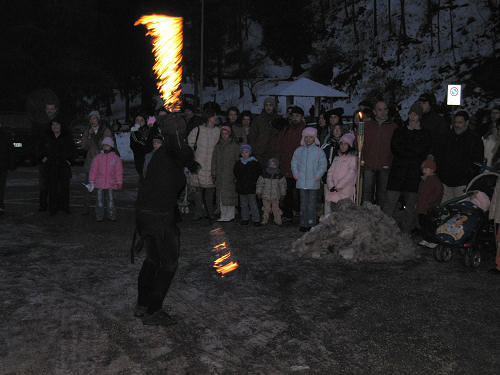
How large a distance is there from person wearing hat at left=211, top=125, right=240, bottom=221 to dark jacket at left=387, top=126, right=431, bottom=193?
3.17m

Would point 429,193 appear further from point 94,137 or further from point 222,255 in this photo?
point 94,137

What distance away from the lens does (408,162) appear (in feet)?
30.5

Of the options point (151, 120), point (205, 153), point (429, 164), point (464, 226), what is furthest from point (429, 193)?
point (151, 120)

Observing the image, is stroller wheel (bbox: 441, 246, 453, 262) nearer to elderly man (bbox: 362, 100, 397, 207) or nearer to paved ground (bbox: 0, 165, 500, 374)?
paved ground (bbox: 0, 165, 500, 374)

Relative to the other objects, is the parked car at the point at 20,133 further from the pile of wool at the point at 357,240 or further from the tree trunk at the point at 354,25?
the tree trunk at the point at 354,25

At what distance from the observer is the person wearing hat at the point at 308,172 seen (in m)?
10.1

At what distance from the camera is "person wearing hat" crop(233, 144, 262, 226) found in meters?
10.7

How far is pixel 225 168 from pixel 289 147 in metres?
1.30

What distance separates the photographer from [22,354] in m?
4.42

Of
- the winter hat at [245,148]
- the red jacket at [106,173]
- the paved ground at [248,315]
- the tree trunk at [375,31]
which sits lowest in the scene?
the paved ground at [248,315]

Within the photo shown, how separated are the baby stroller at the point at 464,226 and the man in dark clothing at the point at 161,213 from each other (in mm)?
4251

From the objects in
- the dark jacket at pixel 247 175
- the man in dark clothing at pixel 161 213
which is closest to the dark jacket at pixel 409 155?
the dark jacket at pixel 247 175

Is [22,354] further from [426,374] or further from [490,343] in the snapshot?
[490,343]

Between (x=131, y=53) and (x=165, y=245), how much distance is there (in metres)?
45.2
